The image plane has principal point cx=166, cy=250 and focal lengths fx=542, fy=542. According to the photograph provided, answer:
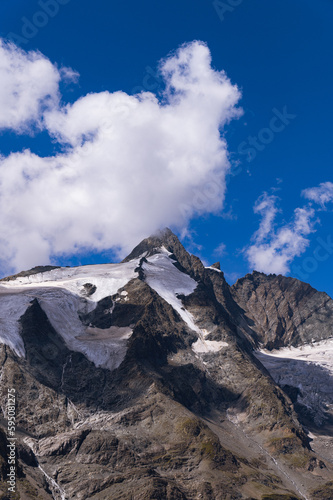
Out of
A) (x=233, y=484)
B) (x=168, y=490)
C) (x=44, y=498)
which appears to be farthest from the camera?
(x=233, y=484)

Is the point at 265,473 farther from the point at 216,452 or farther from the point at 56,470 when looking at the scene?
the point at 56,470

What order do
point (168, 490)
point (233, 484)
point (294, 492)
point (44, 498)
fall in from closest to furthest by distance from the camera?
point (44, 498), point (168, 490), point (233, 484), point (294, 492)

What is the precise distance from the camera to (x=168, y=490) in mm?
168500

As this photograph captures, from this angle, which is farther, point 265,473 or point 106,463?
point 265,473

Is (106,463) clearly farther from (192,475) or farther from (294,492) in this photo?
(294,492)

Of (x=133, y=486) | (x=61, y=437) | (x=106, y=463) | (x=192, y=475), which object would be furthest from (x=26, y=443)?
(x=192, y=475)

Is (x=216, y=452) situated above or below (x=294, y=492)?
above

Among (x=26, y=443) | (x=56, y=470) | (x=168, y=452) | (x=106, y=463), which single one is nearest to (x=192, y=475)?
(x=168, y=452)

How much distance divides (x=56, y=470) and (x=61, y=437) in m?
18.8

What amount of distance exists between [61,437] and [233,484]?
6329cm

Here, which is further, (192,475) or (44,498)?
(192,475)

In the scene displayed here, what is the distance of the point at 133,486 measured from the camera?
171 m

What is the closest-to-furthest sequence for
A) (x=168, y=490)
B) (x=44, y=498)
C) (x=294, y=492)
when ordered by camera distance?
(x=44, y=498), (x=168, y=490), (x=294, y=492)

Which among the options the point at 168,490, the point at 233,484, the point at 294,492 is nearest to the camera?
the point at 168,490
